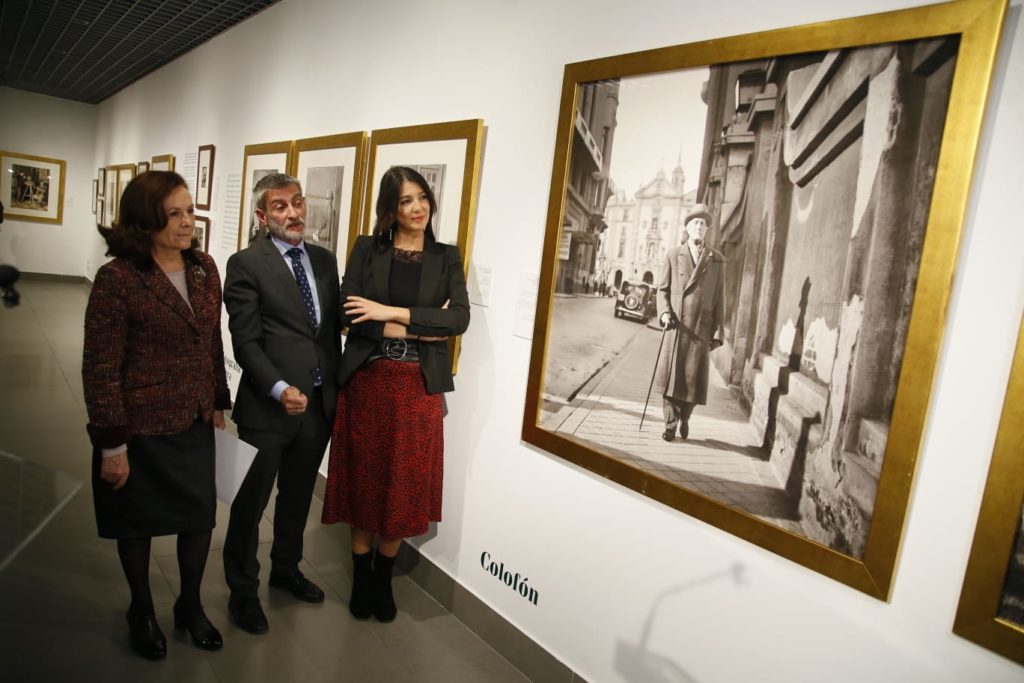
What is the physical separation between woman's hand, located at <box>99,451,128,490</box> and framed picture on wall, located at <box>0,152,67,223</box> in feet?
3.09

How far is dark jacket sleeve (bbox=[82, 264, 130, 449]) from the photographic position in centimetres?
204

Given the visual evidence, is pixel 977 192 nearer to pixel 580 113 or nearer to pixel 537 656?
pixel 580 113

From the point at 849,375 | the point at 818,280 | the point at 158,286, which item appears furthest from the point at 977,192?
the point at 158,286

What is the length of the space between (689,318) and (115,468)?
6.43ft

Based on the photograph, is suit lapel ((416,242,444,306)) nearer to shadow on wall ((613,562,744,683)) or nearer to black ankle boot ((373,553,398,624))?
black ankle boot ((373,553,398,624))

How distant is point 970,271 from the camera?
1.47 metres

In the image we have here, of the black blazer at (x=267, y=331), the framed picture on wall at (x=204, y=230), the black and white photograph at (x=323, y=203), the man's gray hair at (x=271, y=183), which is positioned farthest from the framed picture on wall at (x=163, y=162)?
the black blazer at (x=267, y=331)

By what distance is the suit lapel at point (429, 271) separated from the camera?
2.70m

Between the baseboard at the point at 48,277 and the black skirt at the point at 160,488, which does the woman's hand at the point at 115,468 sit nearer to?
the black skirt at the point at 160,488

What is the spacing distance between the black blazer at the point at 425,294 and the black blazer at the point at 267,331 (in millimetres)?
150

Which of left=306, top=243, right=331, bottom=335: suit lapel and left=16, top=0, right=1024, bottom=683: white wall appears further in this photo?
left=306, top=243, right=331, bottom=335: suit lapel

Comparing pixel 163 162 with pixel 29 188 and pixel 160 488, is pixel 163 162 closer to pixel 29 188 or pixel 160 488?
pixel 160 488

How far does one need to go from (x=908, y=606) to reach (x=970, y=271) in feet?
2.70

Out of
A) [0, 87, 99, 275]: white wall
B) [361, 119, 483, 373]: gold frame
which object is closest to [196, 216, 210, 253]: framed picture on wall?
[361, 119, 483, 373]: gold frame
